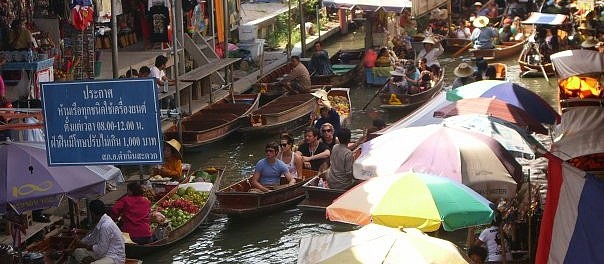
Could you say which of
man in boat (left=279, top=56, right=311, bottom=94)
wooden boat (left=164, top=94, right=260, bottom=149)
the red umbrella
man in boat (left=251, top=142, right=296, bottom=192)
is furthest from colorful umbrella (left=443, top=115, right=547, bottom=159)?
man in boat (left=279, top=56, right=311, bottom=94)

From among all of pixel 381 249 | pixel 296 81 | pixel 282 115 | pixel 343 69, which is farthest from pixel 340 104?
pixel 381 249

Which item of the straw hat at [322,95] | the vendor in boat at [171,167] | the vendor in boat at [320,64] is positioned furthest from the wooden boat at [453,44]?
the vendor in boat at [171,167]

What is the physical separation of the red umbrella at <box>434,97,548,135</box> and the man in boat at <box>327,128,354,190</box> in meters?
1.52

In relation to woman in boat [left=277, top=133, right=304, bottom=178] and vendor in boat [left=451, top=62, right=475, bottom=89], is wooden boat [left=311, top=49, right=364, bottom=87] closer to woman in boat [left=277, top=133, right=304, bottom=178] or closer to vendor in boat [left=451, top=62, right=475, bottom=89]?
vendor in boat [left=451, top=62, right=475, bottom=89]

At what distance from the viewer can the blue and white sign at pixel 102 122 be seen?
942 cm

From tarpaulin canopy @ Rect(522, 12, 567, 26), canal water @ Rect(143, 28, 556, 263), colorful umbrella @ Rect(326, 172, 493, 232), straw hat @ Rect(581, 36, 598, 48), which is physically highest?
colorful umbrella @ Rect(326, 172, 493, 232)

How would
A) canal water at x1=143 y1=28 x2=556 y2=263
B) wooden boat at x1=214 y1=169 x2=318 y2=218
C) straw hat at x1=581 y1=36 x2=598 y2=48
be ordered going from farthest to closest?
1. straw hat at x1=581 y1=36 x2=598 y2=48
2. wooden boat at x1=214 y1=169 x2=318 y2=218
3. canal water at x1=143 y1=28 x2=556 y2=263

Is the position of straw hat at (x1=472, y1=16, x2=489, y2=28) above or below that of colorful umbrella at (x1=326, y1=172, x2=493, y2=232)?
below

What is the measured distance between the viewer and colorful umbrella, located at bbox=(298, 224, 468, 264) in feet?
26.3

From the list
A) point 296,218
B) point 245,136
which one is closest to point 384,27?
point 245,136

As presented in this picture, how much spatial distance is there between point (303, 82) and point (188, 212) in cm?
885

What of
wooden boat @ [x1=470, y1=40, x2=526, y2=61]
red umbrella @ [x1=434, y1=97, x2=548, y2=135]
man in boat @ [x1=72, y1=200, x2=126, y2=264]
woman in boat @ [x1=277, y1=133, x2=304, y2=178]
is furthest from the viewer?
wooden boat @ [x1=470, y1=40, x2=526, y2=61]

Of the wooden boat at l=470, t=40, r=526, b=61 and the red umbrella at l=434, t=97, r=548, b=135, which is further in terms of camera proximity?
the wooden boat at l=470, t=40, r=526, b=61

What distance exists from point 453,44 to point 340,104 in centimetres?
1104
